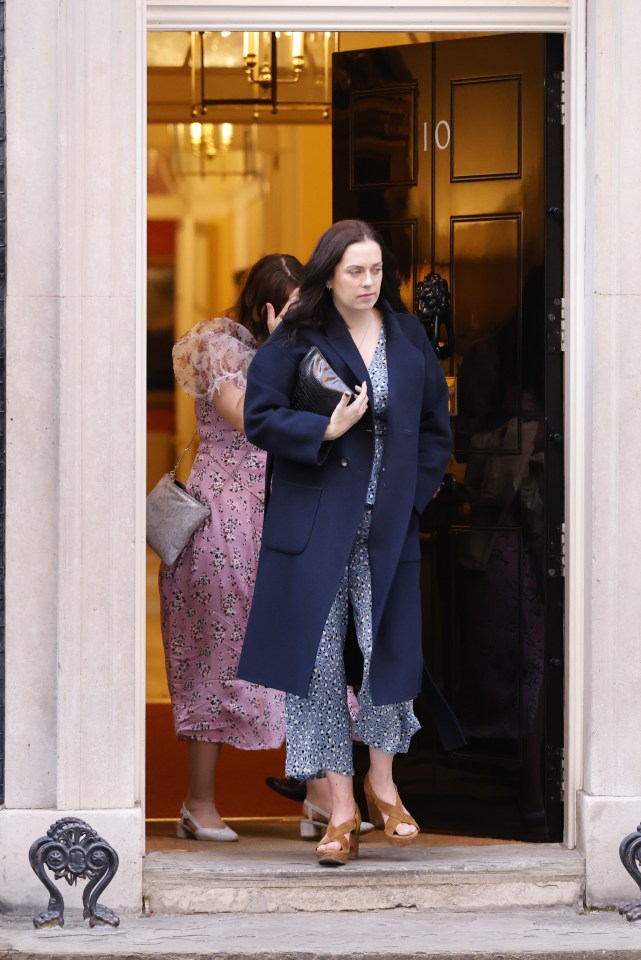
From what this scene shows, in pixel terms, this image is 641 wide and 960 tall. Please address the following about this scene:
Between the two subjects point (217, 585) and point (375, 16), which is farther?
point (217, 585)

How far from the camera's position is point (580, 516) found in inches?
190

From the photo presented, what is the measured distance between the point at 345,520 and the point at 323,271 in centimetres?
74

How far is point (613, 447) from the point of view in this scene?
15.4 ft

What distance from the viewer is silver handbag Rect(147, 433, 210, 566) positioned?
205 inches

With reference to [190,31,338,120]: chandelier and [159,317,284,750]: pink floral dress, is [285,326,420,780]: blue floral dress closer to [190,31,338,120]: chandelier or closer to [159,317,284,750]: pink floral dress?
[159,317,284,750]: pink floral dress

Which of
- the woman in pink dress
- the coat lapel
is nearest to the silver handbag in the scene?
the woman in pink dress

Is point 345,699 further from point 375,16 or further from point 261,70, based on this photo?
point 261,70

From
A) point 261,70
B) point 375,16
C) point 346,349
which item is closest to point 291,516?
point 346,349

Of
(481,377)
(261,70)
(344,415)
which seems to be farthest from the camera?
(261,70)

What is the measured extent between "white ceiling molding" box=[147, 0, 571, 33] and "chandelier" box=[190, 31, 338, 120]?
3599 mm

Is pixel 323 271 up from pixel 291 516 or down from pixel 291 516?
up

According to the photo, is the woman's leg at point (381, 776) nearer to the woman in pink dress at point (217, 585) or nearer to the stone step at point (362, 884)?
the stone step at point (362, 884)

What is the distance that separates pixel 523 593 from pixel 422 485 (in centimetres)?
90

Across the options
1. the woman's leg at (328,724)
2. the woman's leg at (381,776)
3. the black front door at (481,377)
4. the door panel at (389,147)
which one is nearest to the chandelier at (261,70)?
the door panel at (389,147)
